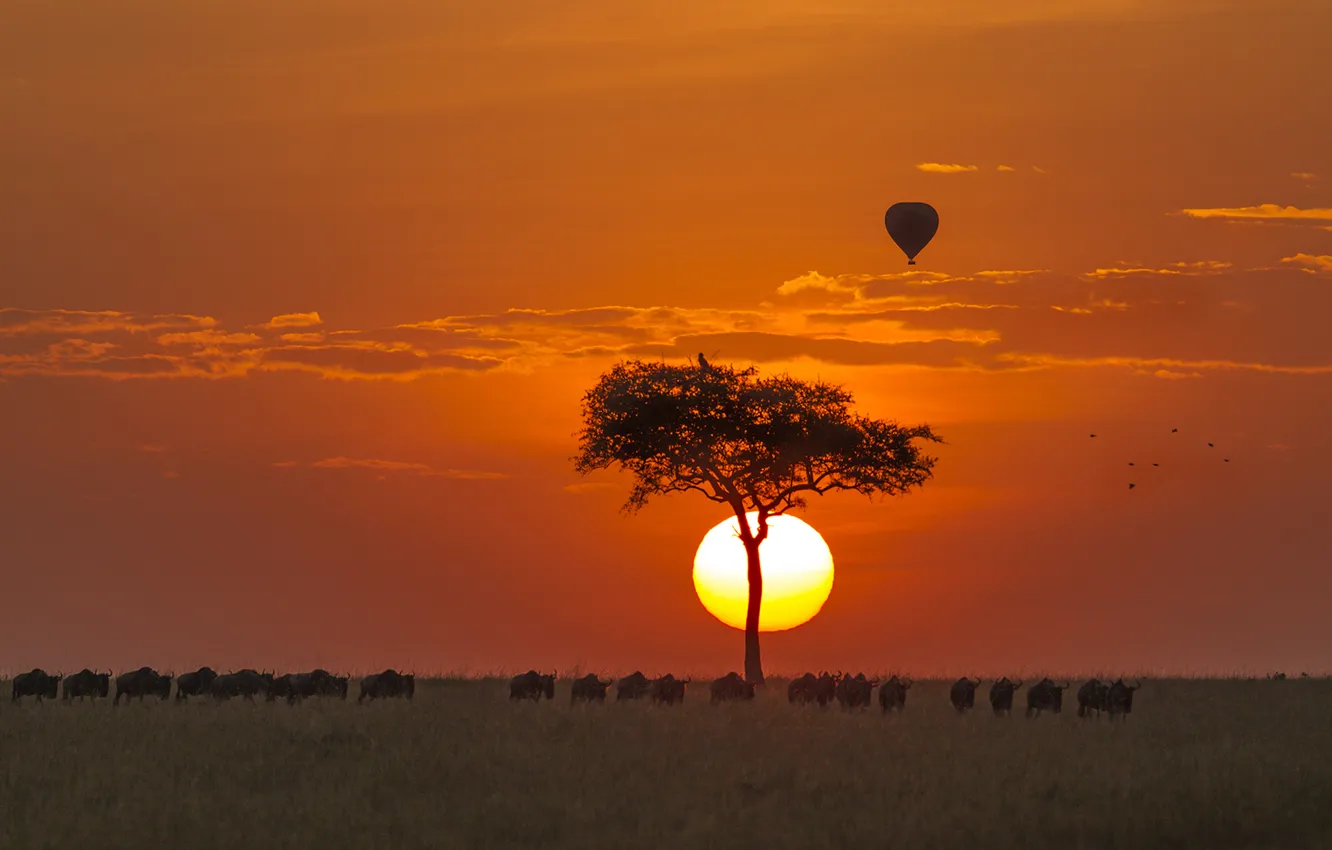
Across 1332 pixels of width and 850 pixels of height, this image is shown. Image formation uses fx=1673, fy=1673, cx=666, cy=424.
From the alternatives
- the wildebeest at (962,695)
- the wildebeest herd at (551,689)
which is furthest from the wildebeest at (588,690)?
the wildebeest at (962,695)

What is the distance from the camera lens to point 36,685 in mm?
49062

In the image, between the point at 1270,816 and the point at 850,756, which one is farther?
the point at 850,756

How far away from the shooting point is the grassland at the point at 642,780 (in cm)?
2922

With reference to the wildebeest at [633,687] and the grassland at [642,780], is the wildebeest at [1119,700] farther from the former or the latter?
the wildebeest at [633,687]

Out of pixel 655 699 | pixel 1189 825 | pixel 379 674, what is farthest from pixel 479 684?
pixel 1189 825

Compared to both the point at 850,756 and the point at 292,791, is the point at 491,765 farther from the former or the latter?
the point at 850,756

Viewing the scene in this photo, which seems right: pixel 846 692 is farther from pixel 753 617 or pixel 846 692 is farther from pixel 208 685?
pixel 208 685

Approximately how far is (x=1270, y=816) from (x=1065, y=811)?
384cm

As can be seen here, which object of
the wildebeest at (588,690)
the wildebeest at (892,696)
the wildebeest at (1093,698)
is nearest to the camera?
the wildebeest at (1093,698)

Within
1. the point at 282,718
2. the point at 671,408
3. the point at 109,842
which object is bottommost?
the point at 109,842

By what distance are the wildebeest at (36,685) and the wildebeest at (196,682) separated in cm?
367

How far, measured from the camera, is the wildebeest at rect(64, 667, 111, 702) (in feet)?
161

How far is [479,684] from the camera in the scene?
54.7 meters

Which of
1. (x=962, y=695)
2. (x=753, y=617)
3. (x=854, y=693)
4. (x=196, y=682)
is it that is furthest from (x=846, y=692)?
(x=196, y=682)
